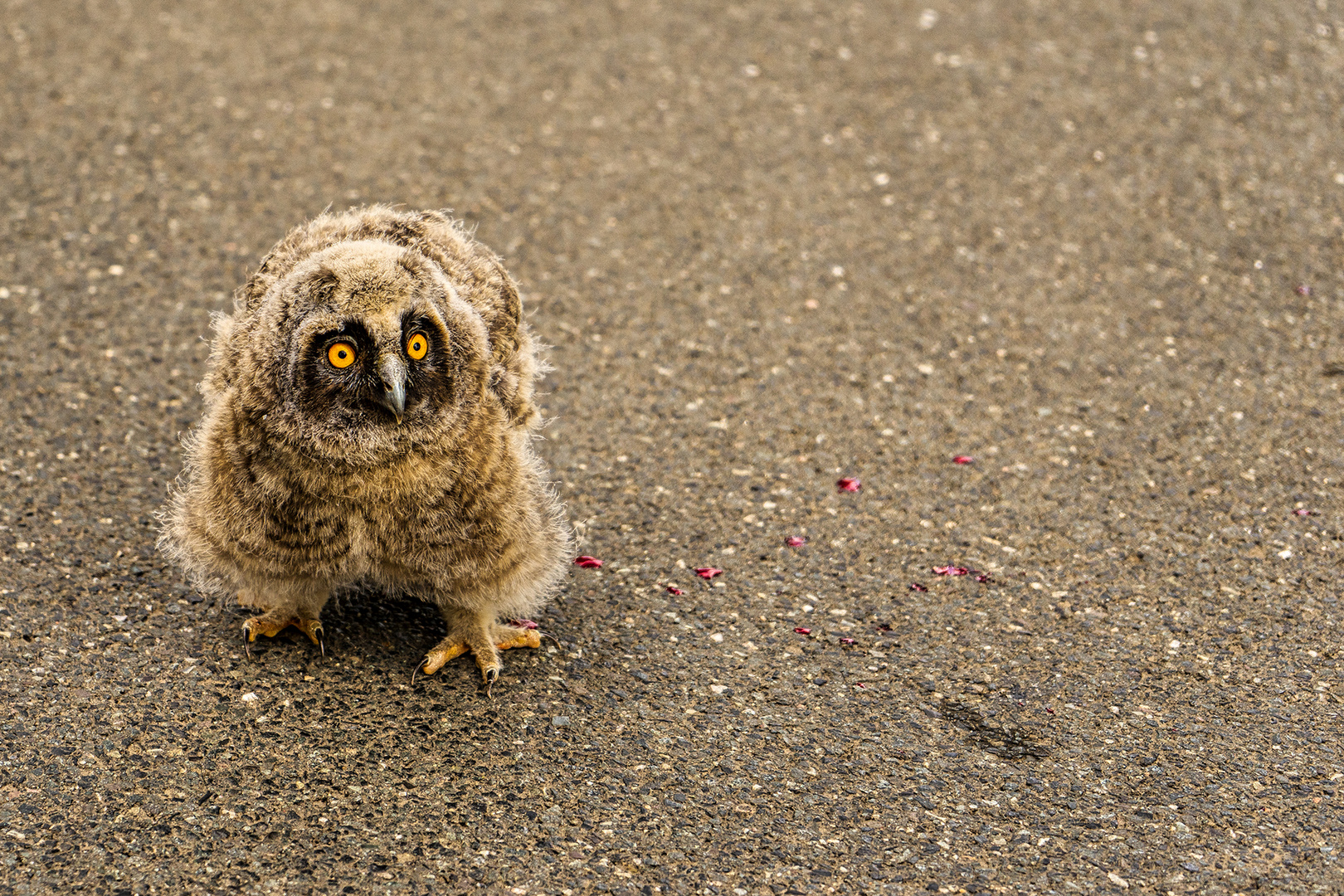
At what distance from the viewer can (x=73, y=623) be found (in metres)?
4.66

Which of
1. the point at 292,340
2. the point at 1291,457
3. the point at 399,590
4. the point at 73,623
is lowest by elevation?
the point at 73,623

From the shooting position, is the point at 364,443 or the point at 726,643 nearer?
the point at 364,443

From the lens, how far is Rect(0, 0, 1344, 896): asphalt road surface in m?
4.00

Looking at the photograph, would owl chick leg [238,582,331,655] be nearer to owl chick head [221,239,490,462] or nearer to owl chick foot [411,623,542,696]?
owl chick foot [411,623,542,696]

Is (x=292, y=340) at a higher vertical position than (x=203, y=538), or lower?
higher

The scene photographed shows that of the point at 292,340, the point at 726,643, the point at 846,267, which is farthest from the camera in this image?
the point at 846,267

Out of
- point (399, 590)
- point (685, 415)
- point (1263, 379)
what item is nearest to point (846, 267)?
point (685, 415)

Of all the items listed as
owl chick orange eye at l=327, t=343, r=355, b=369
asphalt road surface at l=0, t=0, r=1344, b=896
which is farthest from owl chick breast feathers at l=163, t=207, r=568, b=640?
asphalt road surface at l=0, t=0, r=1344, b=896

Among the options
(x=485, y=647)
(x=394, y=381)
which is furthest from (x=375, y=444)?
(x=485, y=647)

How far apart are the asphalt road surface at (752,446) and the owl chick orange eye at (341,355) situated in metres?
1.18

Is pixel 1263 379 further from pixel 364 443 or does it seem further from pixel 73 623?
pixel 73 623

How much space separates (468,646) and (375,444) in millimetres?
928

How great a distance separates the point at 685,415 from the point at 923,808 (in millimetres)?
2414

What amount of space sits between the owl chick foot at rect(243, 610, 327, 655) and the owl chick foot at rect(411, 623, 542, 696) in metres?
0.37
